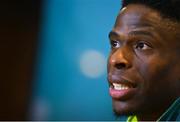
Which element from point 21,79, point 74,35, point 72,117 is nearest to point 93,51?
point 74,35

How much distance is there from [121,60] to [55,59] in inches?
16.3

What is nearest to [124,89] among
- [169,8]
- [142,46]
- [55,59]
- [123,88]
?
[123,88]

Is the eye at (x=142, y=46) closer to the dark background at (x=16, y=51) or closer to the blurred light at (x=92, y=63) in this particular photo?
the blurred light at (x=92, y=63)

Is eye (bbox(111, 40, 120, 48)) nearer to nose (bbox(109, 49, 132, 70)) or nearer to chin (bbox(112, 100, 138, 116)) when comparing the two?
nose (bbox(109, 49, 132, 70))

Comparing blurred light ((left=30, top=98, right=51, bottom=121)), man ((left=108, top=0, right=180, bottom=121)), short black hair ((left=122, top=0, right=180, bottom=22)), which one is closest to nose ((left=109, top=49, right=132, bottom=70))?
man ((left=108, top=0, right=180, bottom=121))

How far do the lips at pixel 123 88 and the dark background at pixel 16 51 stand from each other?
53cm

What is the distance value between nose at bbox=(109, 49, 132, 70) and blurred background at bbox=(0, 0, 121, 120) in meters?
0.19

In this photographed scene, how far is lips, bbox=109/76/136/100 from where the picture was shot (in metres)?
1.02

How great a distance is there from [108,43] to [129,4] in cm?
18

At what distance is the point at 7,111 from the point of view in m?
1.51

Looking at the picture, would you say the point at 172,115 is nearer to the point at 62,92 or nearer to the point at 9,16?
the point at 62,92

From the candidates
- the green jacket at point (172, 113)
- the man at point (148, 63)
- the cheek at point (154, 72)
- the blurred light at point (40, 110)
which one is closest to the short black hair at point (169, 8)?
the man at point (148, 63)

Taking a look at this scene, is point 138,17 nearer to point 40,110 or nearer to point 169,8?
point 169,8

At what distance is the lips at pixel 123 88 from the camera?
1.02 metres
